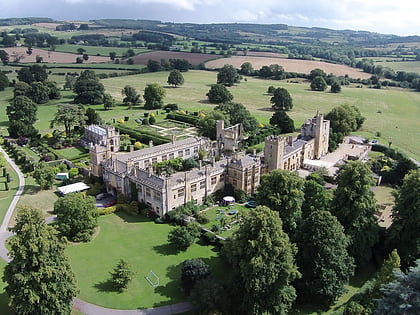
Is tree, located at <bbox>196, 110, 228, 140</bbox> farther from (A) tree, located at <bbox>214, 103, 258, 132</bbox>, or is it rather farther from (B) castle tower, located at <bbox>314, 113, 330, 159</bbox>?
(B) castle tower, located at <bbox>314, 113, 330, 159</bbox>

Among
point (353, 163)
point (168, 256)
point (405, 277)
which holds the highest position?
point (353, 163)

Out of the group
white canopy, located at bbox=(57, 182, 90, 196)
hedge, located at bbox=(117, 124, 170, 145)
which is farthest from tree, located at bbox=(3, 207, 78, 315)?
hedge, located at bbox=(117, 124, 170, 145)

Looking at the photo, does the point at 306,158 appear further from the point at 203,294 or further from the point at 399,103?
the point at 399,103

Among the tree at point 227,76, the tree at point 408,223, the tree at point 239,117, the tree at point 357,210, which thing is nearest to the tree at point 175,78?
the tree at point 227,76

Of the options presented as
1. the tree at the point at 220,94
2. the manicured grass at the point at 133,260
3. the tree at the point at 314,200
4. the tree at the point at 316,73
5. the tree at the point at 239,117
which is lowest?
the manicured grass at the point at 133,260

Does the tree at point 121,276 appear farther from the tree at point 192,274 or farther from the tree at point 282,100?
the tree at point 282,100

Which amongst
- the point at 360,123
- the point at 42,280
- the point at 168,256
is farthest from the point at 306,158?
the point at 42,280
